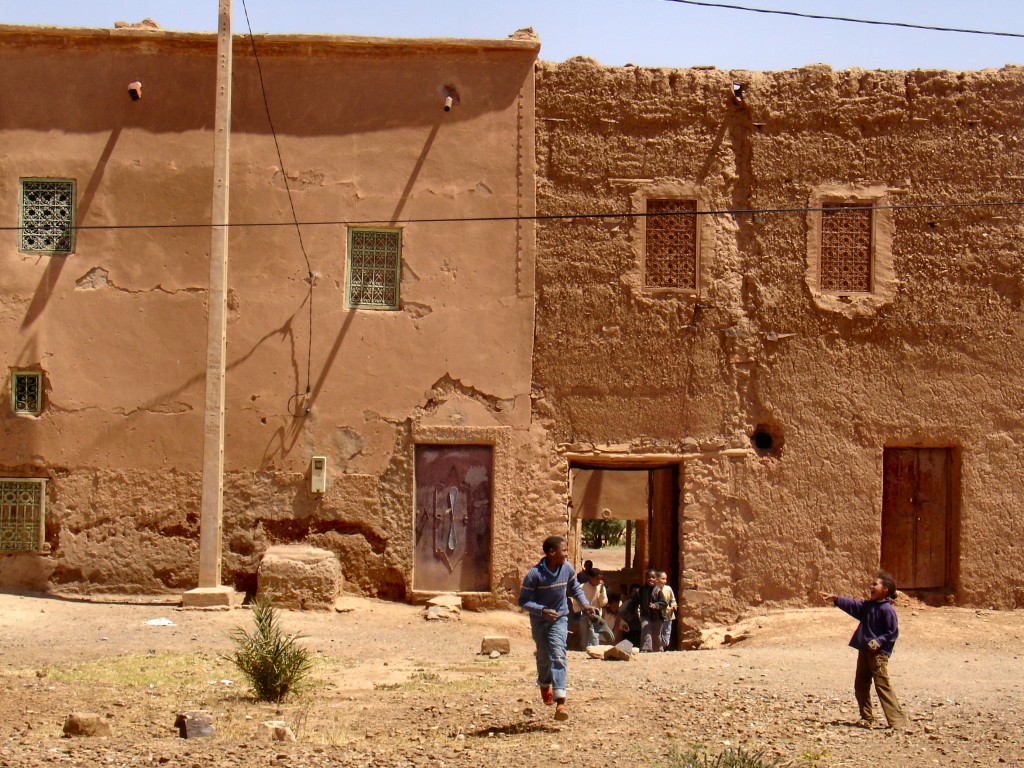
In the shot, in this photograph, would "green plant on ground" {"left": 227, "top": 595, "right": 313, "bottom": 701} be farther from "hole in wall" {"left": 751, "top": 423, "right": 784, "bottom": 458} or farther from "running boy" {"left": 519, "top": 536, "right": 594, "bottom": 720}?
"hole in wall" {"left": 751, "top": 423, "right": 784, "bottom": 458}

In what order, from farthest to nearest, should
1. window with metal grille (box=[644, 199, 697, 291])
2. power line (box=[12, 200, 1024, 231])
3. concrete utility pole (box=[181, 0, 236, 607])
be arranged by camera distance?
window with metal grille (box=[644, 199, 697, 291]) → power line (box=[12, 200, 1024, 231]) → concrete utility pole (box=[181, 0, 236, 607])

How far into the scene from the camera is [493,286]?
13.3m

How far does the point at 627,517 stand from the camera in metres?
21.8

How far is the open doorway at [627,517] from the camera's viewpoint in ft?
45.4

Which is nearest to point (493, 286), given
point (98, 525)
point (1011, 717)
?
point (98, 525)

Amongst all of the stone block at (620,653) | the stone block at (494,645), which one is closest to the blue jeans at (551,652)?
the stone block at (620,653)

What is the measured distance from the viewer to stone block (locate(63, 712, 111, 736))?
7160 millimetres

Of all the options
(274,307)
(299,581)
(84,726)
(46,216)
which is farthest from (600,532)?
(84,726)

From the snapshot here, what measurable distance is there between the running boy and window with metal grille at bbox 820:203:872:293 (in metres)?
6.68

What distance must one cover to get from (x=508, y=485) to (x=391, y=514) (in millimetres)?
1254

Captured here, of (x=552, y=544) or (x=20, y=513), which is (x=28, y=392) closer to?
(x=20, y=513)

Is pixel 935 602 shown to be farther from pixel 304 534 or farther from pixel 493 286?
pixel 304 534

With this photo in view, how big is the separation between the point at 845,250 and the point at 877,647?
20.9ft

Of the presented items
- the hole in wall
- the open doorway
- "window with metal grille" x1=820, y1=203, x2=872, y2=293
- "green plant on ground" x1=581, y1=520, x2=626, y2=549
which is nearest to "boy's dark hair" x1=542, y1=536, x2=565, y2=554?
the open doorway
